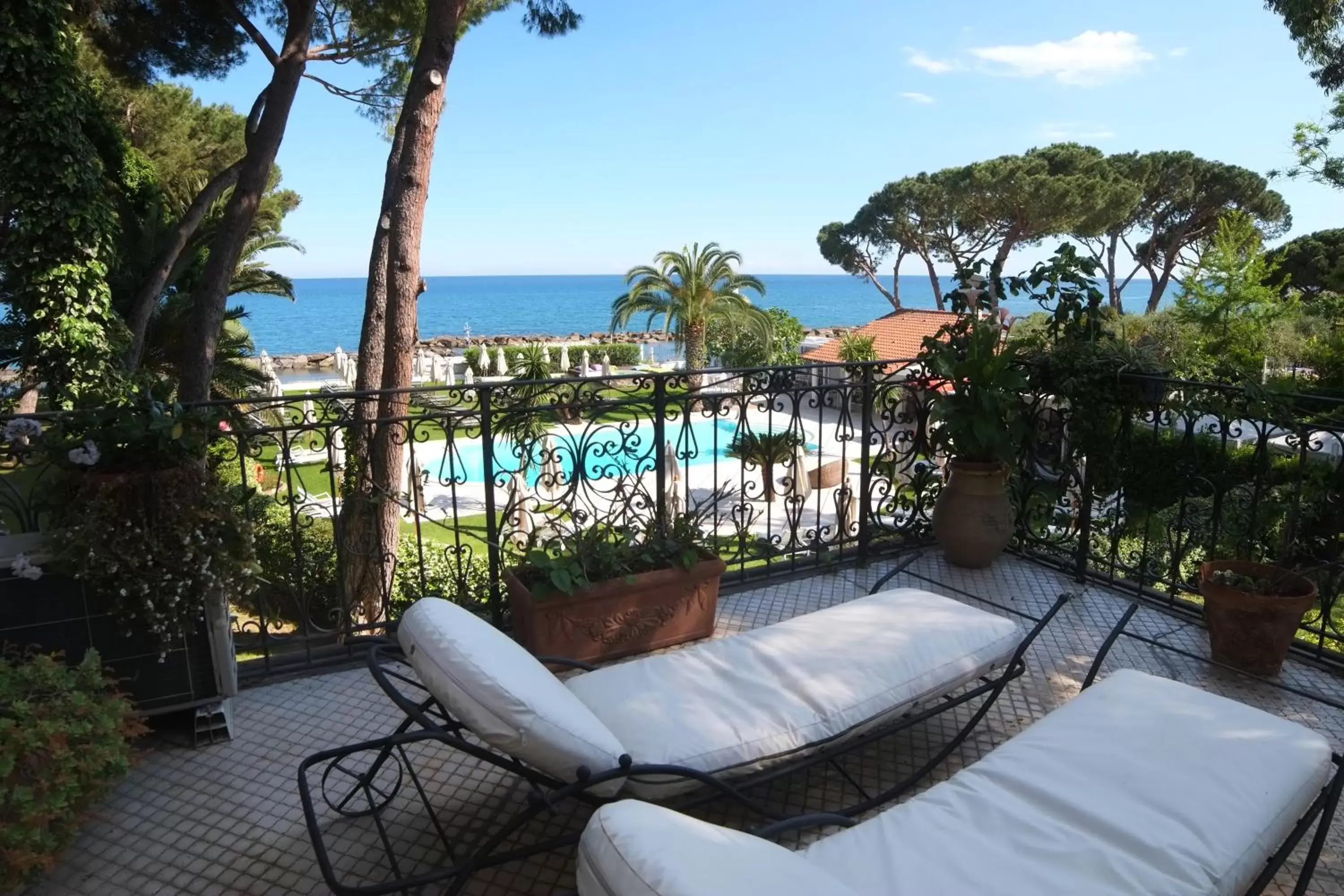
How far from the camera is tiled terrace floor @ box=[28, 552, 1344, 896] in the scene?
1974 mm

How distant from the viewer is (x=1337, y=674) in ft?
10.2

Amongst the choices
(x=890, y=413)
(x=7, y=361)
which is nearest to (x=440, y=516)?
(x=7, y=361)

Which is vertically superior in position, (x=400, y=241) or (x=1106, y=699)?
(x=400, y=241)

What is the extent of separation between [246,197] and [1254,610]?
10014mm

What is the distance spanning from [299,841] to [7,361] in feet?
35.3

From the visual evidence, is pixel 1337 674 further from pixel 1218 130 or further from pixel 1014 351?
pixel 1218 130

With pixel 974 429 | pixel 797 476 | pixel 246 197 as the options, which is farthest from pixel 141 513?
pixel 246 197

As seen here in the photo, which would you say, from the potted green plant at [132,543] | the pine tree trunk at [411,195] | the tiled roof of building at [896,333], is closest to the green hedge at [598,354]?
the tiled roof of building at [896,333]

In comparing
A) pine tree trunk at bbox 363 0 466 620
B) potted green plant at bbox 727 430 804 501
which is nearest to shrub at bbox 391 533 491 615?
pine tree trunk at bbox 363 0 466 620

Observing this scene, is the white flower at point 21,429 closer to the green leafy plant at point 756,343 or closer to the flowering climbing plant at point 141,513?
the flowering climbing plant at point 141,513

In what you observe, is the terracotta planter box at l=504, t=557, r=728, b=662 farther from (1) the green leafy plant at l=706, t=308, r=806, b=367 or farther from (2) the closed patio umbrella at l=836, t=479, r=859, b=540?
(1) the green leafy plant at l=706, t=308, r=806, b=367

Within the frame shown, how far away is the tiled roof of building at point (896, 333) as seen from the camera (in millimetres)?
22906

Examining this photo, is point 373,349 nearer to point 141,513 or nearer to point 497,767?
point 141,513

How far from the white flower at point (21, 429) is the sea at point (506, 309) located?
11522 millimetres
